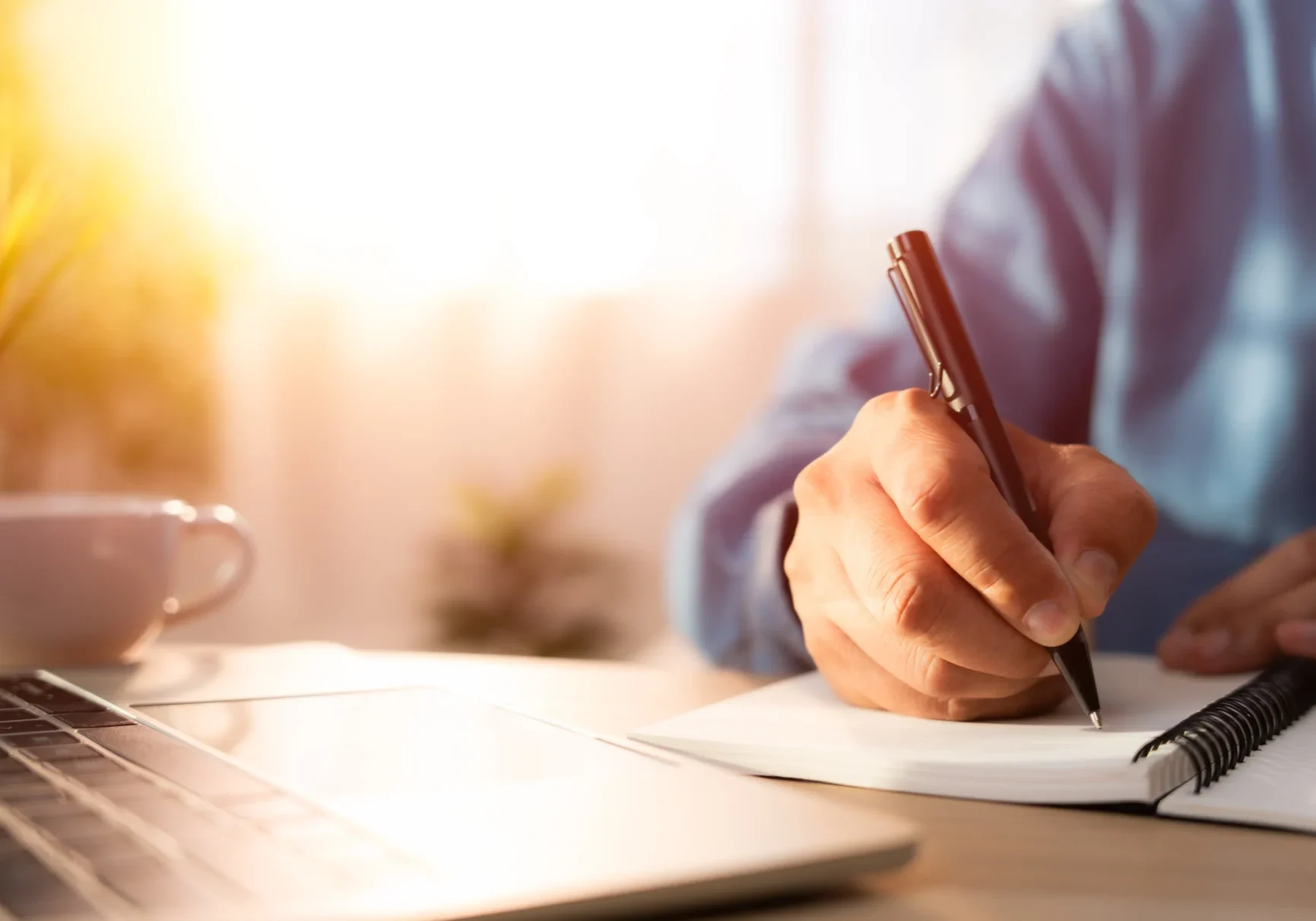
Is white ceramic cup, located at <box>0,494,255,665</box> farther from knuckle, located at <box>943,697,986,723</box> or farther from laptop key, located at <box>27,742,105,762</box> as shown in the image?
knuckle, located at <box>943,697,986,723</box>

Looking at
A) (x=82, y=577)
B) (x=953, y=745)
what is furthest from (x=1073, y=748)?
(x=82, y=577)

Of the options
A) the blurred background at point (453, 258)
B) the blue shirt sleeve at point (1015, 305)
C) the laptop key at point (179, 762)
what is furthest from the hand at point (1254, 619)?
the blurred background at point (453, 258)

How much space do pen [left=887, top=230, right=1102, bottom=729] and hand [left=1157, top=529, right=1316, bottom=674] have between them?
14cm

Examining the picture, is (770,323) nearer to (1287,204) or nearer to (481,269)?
(481,269)

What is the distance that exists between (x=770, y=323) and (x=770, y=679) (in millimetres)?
1531

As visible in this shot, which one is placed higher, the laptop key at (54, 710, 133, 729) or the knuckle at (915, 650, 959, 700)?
the knuckle at (915, 650, 959, 700)

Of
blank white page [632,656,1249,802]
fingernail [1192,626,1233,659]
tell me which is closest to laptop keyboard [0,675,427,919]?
blank white page [632,656,1249,802]

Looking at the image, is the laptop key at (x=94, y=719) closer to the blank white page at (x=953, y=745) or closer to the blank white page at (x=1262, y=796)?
the blank white page at (x=953, y=745)

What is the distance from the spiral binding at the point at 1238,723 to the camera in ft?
1.18

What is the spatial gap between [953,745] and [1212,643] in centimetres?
21

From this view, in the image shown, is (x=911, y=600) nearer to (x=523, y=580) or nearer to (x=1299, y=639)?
(x=1299, y=639)

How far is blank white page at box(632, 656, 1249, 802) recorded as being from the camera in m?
0.35

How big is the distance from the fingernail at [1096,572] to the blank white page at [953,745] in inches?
1.7

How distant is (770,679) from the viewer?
0.63m
